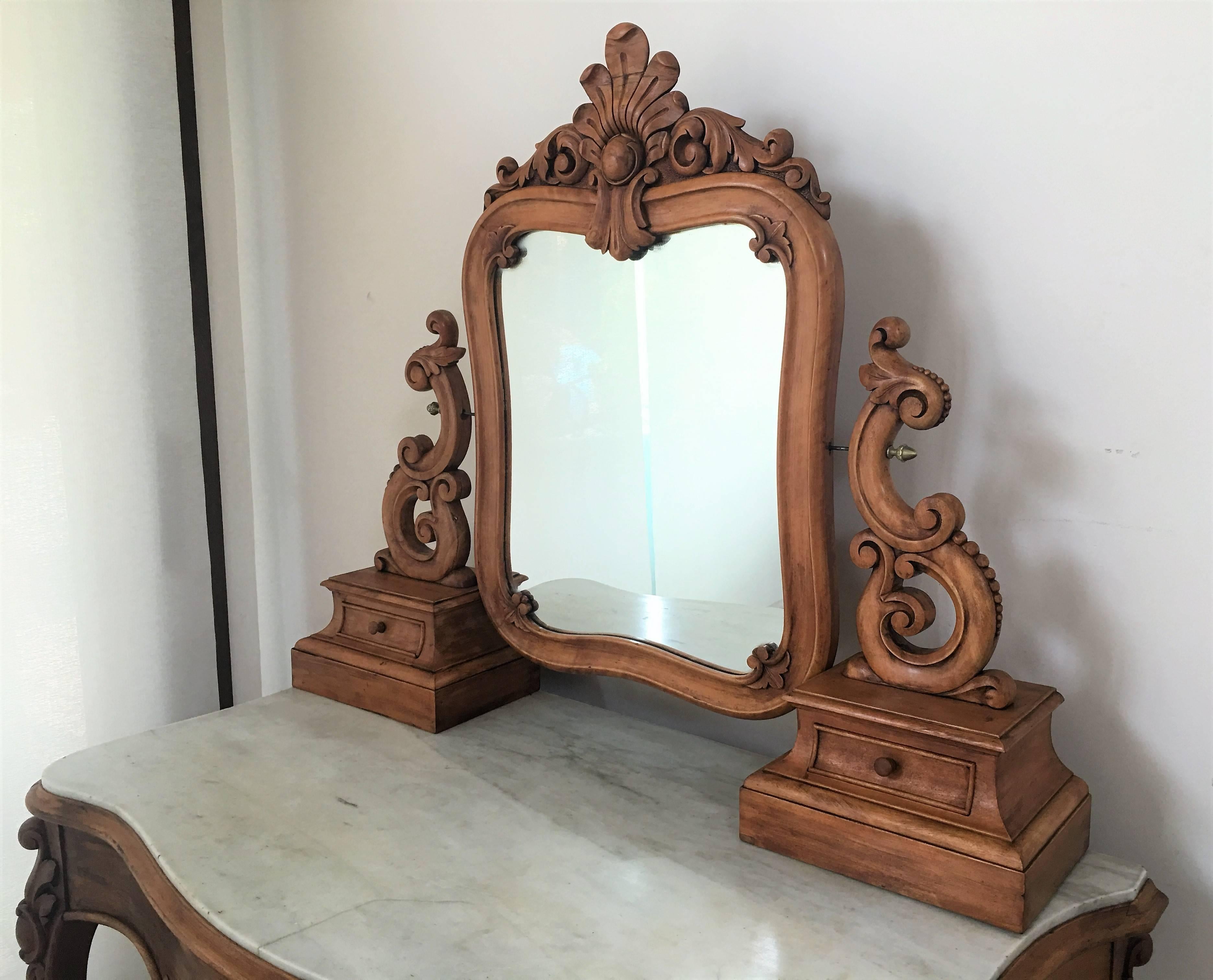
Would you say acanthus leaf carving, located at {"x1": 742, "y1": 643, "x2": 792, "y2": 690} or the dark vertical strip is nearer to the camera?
acanthus leaf carving, located at {"x1": 742, "y1": 643, "x2": 792, "y2": 690}

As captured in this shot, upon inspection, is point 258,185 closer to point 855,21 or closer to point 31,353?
point 31,353

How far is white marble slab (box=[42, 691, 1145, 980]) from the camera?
768 millimetres

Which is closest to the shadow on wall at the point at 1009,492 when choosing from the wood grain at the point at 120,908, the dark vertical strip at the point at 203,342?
the wood grain at the point at 120,908

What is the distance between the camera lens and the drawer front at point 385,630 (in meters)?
1.30

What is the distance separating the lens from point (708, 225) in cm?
104

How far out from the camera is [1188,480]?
34.6 inches

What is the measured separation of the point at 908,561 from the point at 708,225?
423 mm

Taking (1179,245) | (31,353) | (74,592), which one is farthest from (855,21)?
(74,592)

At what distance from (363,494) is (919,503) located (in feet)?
3.74

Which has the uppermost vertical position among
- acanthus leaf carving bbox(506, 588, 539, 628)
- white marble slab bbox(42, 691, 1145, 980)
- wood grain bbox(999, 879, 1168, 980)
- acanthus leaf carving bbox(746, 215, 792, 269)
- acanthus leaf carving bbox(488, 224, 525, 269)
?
acanthus leaf carving bbox(488, 224, 525, 269)

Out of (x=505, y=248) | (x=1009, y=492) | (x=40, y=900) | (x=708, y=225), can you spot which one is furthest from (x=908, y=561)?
(x=40, y=900)

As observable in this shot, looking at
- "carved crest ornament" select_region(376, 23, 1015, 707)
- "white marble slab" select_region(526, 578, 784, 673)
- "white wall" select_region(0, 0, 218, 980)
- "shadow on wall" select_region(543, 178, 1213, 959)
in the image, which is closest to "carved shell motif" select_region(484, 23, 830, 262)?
"carved crest ornament" select_region(376, 23, 1015, 707)

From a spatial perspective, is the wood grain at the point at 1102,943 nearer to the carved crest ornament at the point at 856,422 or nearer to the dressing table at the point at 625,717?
the dressing table at the point at 625,717

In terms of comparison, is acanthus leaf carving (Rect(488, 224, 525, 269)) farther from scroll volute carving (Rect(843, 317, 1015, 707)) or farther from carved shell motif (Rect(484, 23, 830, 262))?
scroll volute carving (Rect(843, 317, 1015, 707))
